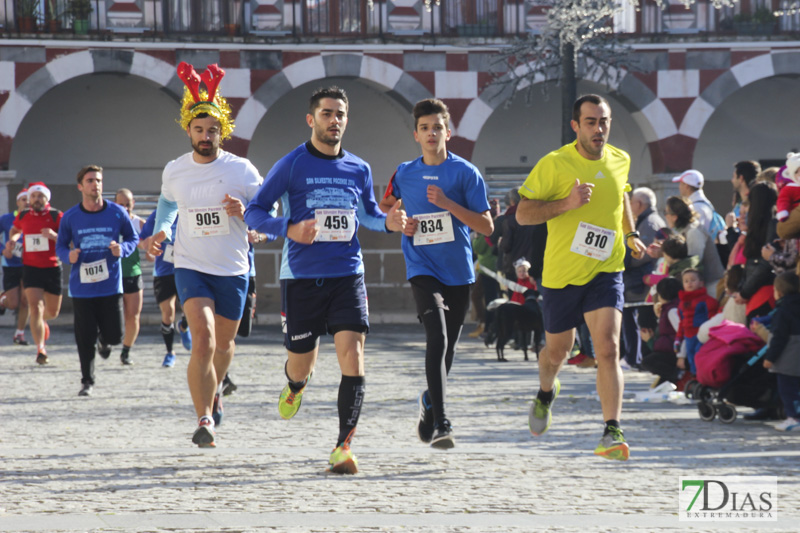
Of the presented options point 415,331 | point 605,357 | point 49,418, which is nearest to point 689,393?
point 605,357

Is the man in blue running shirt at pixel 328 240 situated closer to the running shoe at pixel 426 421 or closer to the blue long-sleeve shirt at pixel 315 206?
the blue long-sleeve shirt at pixel 315 206

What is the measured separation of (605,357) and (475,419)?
2.91 metres

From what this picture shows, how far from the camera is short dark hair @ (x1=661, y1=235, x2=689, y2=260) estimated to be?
11.6m

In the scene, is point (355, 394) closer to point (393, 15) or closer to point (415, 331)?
point (415, 331)

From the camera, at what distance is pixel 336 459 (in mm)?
7516

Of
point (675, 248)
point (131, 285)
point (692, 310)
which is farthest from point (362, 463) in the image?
point (131, 285)

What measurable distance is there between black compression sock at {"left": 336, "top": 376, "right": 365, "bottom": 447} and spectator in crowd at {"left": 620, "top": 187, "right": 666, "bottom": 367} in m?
5.79

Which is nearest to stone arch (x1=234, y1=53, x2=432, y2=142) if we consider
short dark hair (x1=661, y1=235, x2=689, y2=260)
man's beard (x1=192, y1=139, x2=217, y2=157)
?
short dark hair (x1=661, y1=235, x2=689, y2=260)

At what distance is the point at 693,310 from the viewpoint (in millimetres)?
11180

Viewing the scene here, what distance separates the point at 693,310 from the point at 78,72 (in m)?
14.4

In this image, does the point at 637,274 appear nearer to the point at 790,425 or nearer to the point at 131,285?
the point at 790,425

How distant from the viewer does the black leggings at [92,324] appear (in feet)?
39.8

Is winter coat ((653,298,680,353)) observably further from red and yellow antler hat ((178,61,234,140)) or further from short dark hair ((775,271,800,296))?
red and yellow antler hat ((178,61,234,140))

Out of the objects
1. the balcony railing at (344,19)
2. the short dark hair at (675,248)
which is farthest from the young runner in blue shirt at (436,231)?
the balcony railing at (344,19)
